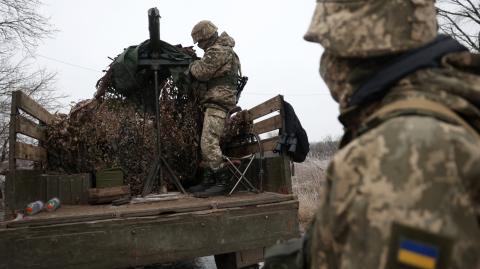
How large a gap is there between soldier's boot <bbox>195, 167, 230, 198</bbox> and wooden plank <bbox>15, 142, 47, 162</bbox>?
5.06 feet

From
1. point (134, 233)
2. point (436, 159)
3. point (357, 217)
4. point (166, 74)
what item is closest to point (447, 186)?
point (436, 159)

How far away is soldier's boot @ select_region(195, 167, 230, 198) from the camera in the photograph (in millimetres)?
4230

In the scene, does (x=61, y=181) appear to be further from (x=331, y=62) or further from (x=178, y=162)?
(x=331, y=62)

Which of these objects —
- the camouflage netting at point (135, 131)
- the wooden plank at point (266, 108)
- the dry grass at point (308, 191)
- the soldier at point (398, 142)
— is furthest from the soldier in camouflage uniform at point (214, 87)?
the soldier at point (398, 142)

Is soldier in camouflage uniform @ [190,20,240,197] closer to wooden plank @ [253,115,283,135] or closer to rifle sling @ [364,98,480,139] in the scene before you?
wooden plank @ [253,115,283,135]

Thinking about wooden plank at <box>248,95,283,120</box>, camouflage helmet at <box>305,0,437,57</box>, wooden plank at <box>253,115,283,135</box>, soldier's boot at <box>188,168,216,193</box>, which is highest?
wooden plank at <box>248,95,283,120</box>

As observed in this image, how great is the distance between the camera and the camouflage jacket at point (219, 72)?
4.49 m

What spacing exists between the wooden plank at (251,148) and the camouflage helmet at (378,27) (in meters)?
2.96

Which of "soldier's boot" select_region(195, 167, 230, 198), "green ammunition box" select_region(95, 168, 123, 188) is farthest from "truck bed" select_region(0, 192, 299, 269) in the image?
"green ammunition box" select_region(95, 168, 123, 188)

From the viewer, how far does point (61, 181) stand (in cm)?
417

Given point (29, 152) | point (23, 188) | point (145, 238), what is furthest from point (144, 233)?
point (29, 152)

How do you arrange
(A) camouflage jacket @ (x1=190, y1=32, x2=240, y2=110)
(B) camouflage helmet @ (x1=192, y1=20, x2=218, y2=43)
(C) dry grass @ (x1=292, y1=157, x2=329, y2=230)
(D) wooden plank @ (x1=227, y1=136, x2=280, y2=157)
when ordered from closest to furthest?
(D) wooden plank @ (x1=227, y1=136, x2=280, y2=157)
(A) camouflage jacket @ (x1=190, y1=32, x2=240, y2=110)
(B) camouflage helmet @ (x1=192, y1=20, x2=218, y2=43)
(C) dry grass @ (x1=292, y1=157, x2=329, y2=230)

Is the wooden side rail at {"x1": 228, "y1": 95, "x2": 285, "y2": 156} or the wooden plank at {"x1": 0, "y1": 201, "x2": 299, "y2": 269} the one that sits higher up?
the wooden side rail at {"x1": 228, "y1": 95, "x2": 285, "y2": 156}

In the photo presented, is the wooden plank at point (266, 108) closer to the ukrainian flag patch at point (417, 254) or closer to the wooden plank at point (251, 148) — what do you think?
the wooden plank at point (251, 148)
